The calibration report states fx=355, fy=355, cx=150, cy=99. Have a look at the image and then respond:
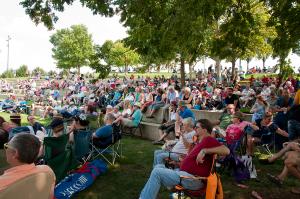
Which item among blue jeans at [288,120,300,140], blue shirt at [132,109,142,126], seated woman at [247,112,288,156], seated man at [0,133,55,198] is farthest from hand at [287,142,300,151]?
blue shirt at [132,109,142,126]

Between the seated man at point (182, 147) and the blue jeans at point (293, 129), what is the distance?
2.71 meters

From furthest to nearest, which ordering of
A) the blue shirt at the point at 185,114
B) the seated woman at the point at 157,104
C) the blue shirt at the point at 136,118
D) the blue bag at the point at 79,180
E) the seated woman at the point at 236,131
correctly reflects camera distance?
the seated woman at the point at 157,104 < the blue shirt at the point at 136,118 < the blue shirt at the point at 185,114 < the seated woman at the point at 236,131 < the blue bag at the point at 79,180

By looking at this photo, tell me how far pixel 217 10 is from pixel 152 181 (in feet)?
15.9

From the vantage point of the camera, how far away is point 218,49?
8.76 meters

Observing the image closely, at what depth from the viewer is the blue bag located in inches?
231

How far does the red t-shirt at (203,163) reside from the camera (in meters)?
4.87

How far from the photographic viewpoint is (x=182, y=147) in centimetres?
649

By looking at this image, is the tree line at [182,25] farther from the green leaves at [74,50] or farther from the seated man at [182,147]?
the green leaves at [74,50]

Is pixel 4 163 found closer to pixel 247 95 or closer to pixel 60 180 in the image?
pixel 60 180

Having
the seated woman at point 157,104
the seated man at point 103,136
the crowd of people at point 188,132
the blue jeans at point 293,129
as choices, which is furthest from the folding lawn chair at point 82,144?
the seated woman at point 157,104

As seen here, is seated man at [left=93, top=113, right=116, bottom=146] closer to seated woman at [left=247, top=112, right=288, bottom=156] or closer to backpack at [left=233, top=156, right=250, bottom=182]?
backpack at [left=233, top=156, right=250, bottom=182]

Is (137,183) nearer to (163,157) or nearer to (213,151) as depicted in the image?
(163,157)

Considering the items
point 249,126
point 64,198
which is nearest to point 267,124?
point 249,126

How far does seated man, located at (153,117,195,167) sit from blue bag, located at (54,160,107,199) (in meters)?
1.35
